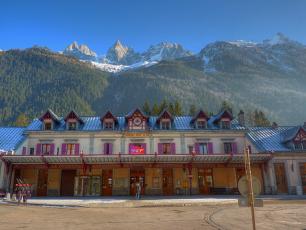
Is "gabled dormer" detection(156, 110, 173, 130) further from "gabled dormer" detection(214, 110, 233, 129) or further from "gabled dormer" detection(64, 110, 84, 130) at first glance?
"gabled dormer" detection(64, 110, 84, 130)

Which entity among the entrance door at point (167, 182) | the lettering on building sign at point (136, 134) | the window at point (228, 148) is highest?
the lettering on building sign at point (136, 134)

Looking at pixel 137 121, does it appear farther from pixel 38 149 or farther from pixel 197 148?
pixel 38 149

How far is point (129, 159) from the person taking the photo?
32562 millimetres

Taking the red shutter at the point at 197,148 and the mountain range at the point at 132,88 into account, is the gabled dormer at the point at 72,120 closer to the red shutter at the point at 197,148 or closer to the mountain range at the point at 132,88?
the red shutter at the point at 197,148

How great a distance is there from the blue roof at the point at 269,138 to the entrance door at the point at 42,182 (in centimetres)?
2590

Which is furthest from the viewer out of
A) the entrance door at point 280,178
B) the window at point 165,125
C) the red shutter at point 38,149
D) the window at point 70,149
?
the window at point 165,125

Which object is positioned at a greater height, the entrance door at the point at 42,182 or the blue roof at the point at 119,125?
the blue roof at the point at 119,125

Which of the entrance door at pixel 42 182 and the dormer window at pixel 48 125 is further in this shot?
the dormer window at pixel 48 125

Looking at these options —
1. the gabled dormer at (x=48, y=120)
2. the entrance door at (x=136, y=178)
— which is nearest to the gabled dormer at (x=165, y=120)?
the entrance door at (x=136, y=178)

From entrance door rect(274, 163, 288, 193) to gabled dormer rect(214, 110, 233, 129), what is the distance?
7672 millimetres

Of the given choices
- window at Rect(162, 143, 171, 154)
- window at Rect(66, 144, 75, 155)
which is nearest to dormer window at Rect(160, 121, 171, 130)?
window at Rect(162, 143, 171, 154)

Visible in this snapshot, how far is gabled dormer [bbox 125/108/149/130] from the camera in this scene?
37.3m

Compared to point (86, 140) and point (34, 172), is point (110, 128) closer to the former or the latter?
point (86, 140)

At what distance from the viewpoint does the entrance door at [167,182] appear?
3497 centimetres
